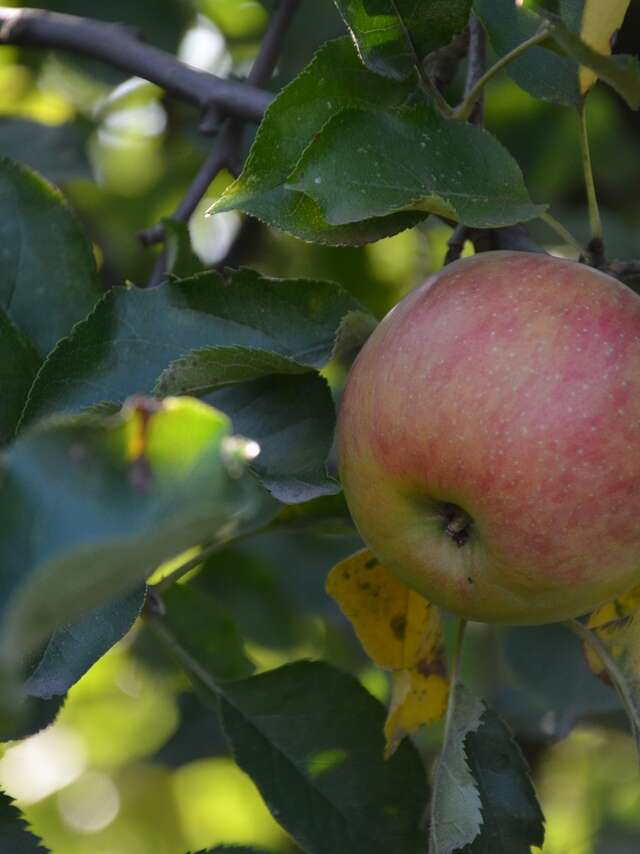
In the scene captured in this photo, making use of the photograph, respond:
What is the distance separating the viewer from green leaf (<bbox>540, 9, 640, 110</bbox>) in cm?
82

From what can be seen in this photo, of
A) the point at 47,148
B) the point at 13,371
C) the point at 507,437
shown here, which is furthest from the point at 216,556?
Answer: the point at 507,437

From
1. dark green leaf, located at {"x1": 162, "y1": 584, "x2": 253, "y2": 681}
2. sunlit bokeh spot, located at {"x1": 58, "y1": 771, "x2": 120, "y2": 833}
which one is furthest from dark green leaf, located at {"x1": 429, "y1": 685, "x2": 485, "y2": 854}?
sunlit bokeh spot, located at {"x1": 58, "y1": 771, "x2": 120, "y2": 833}

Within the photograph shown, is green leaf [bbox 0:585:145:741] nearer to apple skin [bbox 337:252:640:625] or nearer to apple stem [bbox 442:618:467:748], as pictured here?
apple skin [bbox 337:252:640:625]

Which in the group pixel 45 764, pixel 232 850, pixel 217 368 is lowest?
pixel 45 764

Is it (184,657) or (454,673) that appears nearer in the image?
(454,673)

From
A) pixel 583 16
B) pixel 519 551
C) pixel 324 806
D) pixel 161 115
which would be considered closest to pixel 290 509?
pixel 324 806

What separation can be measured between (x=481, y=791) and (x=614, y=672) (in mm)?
167

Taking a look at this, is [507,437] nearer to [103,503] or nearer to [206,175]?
[103,503]

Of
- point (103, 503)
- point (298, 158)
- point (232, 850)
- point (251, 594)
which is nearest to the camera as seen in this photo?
point (103, 503)

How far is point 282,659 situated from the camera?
79.7 inches

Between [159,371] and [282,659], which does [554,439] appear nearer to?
[159,371]

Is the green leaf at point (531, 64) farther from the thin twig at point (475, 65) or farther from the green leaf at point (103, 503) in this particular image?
the green leaf at point (103, 503)

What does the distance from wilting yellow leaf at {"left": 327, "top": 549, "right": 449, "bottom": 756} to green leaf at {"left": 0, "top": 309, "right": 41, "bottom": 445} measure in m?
0.31

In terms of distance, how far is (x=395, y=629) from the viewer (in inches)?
44.3
